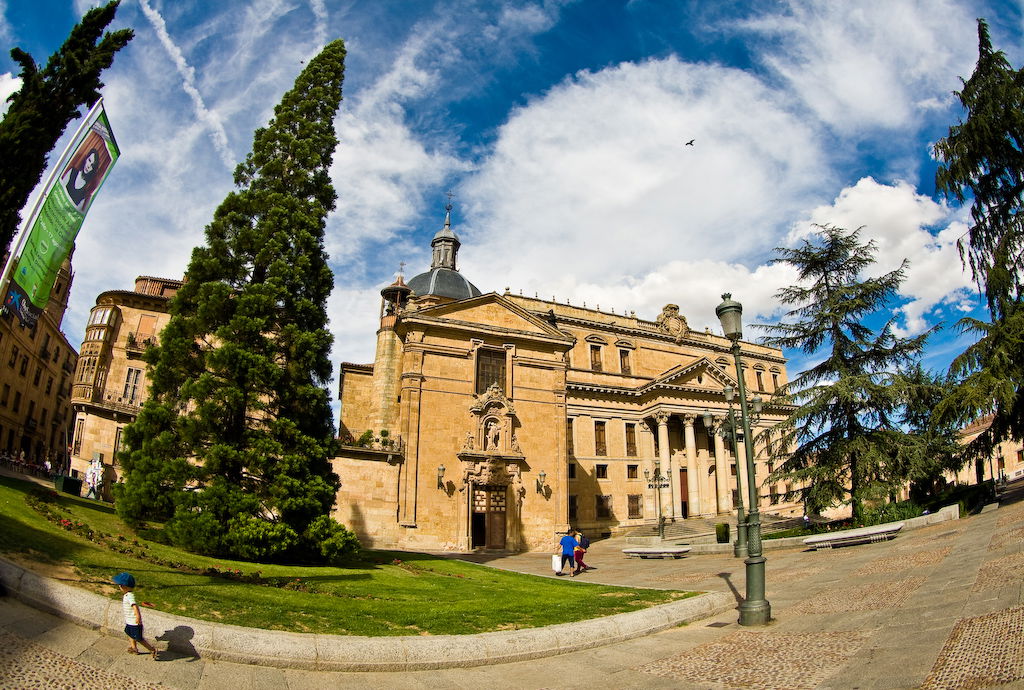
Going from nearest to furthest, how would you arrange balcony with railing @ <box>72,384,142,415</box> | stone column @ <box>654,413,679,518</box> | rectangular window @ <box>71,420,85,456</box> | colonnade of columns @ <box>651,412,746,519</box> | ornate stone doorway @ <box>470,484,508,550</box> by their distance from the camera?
rectangular window @ <box>71,420,85,456</box>
ornate stone doorway @ <box>470,484,508,550</box>
balcony with railing @ <box>72,384,142,415</box>
stone column @ <box>654,413,679,518</box>
colonnade of columns @ <box>651,412,746,519</box>

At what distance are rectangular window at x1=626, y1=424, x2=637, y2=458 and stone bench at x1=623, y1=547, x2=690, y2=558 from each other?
17353 mm

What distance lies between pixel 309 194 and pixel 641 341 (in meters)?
36.4

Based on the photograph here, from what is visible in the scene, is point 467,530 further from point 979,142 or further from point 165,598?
point 979,142

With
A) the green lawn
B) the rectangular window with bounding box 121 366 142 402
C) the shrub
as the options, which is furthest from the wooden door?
the rectangular window with bounding box 121 366 142 402

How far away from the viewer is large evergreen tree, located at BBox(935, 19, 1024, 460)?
736 inches

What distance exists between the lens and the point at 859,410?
26078 millimetres

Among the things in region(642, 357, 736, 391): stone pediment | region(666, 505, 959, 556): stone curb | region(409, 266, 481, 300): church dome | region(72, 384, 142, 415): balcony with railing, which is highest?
region(409, 266, 481, 300): church dome

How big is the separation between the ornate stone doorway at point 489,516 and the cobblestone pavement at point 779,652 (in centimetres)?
1939

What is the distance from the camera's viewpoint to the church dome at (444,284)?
154 feet

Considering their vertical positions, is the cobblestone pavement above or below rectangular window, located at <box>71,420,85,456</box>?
below

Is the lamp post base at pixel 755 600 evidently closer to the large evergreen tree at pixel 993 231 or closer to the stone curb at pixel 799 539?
the stone curb at pixel 799 539

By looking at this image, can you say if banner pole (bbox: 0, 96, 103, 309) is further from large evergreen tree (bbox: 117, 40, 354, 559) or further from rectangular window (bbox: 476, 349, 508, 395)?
rectangular window (bbox: 476, 349, 508, 395)

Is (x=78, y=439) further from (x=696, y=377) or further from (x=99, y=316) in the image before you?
(x=696, y=377)

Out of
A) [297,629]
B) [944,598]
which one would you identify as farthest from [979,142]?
[297,629]
